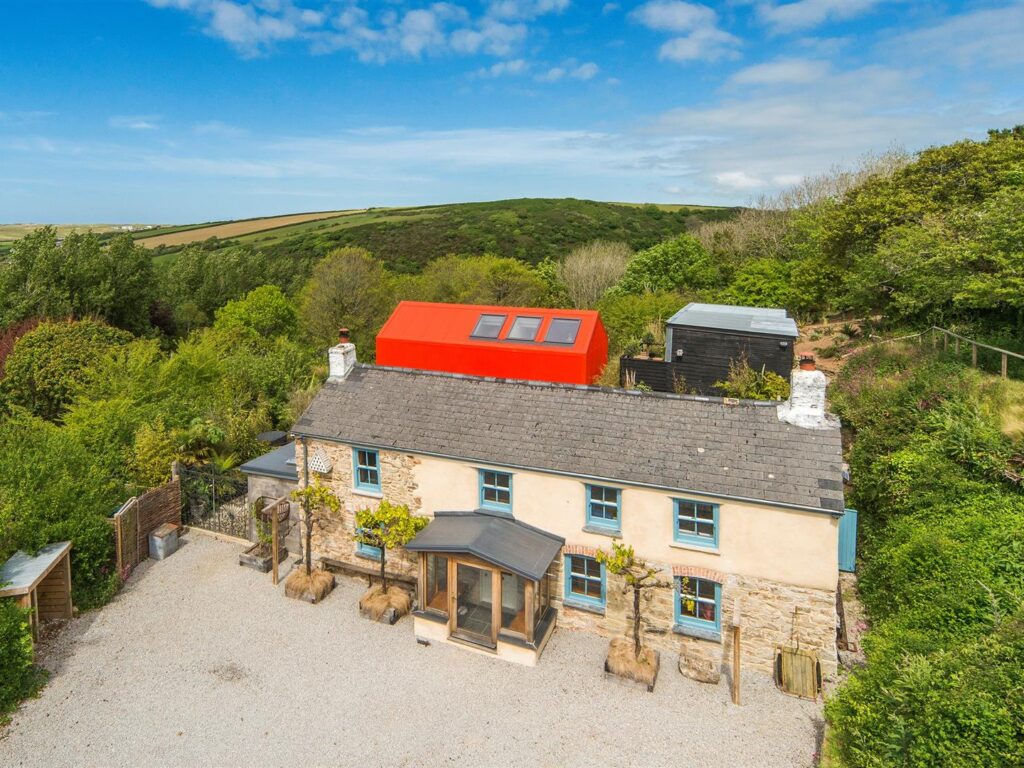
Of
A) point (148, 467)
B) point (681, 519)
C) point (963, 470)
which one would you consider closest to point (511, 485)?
point (681, 519)

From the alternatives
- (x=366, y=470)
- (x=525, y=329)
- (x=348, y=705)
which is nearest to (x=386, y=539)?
(x=366, y=470)

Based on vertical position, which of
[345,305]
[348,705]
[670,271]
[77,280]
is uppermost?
[670,271]

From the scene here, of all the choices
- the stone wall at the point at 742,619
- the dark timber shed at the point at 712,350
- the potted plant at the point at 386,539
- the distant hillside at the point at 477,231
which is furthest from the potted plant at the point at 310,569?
the distant hillside at the point at 477,231

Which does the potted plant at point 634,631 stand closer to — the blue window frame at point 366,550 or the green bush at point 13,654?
the blue window frame at point 366,550

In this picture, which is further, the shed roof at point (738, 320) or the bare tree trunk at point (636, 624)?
the shed roof at point (738, 320)

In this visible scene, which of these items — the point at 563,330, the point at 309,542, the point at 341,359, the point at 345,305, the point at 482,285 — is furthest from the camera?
the point at 345,305

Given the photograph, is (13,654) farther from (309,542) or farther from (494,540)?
(494,540)

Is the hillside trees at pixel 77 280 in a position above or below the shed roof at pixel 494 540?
above

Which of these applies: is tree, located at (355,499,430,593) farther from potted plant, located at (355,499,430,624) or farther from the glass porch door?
the glass porch door

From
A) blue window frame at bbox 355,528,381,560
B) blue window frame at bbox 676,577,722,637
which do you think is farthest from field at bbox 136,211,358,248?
blue window frame at bbox 676,577,722,637
